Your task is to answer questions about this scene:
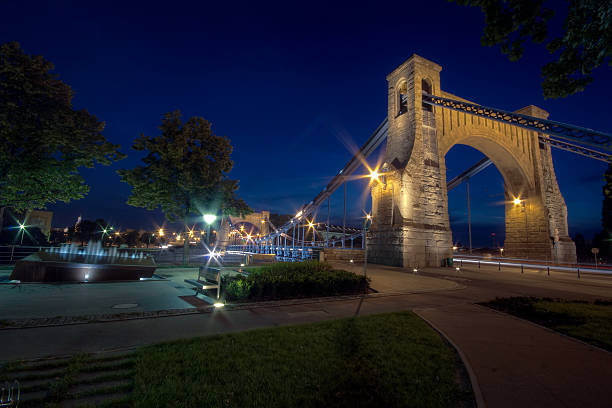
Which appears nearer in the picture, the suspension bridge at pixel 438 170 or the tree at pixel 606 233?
the suspension bridge at pixel 438 170

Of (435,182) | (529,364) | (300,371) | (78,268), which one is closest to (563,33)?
(529,364)

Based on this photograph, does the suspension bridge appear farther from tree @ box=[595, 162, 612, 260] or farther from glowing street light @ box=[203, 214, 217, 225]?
tree @ box=[595, 162, 612, 260]

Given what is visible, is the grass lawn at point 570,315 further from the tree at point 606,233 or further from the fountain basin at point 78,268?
the tree at point 606,233

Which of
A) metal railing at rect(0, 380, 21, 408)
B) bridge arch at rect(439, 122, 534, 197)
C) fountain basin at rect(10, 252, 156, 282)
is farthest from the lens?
bridge arch at rect(439, 122, 534, 197)

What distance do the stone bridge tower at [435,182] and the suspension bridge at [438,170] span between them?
8 centimetres

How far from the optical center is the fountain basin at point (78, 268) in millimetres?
9859


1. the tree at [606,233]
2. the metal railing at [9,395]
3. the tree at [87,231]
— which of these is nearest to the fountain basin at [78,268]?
the metal railing at [9,395]

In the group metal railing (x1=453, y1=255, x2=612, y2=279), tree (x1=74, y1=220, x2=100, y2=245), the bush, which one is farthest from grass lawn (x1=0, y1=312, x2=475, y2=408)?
tree (x1=74, y1=220, x2=100, y2=245)

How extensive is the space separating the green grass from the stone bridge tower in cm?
1756

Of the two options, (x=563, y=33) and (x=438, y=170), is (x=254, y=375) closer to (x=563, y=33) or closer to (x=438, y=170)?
(x=563, y=33)

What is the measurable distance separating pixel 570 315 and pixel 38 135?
21.1m

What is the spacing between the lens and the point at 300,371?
3.63 meters

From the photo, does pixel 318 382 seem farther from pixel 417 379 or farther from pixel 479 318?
pixel 479 318

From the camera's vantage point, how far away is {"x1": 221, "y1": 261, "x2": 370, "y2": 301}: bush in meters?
8.50
